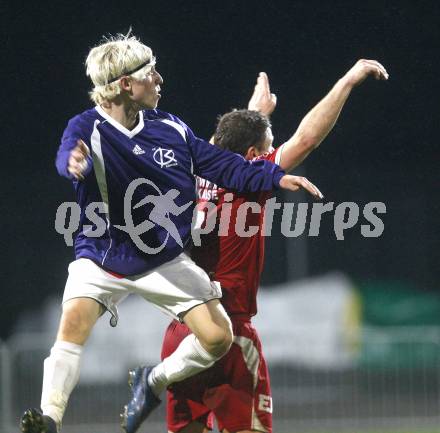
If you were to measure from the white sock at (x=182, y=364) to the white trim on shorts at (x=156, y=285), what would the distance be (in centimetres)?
16

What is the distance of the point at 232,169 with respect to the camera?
198 inches

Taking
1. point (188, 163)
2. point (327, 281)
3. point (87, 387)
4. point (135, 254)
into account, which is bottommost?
point (135, 254)

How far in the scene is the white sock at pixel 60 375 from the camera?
4703 millimetres

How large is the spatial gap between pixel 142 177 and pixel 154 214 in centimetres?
19

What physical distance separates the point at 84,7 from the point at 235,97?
10.7ft

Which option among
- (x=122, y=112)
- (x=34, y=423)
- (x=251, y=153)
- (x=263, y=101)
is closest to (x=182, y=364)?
(x=34, y=423)

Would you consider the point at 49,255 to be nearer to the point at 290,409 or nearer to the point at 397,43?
the point at 290,409

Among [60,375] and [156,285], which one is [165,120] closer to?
[156,285]

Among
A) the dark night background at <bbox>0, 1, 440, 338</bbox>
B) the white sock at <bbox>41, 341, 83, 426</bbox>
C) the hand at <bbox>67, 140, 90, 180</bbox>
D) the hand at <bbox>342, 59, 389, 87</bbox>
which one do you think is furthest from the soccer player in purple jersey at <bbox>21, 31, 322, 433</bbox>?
the dark night background at <bbox>0, 1, 440, 338</bbox>

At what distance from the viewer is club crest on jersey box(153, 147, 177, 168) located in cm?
496

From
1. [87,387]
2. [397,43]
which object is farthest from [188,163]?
[397,43]

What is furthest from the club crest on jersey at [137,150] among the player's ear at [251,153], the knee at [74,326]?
the knee at [74,326]

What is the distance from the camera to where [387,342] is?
1205 centimetres

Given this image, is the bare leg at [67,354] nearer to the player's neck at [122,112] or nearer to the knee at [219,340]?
the knee at [219,340]
